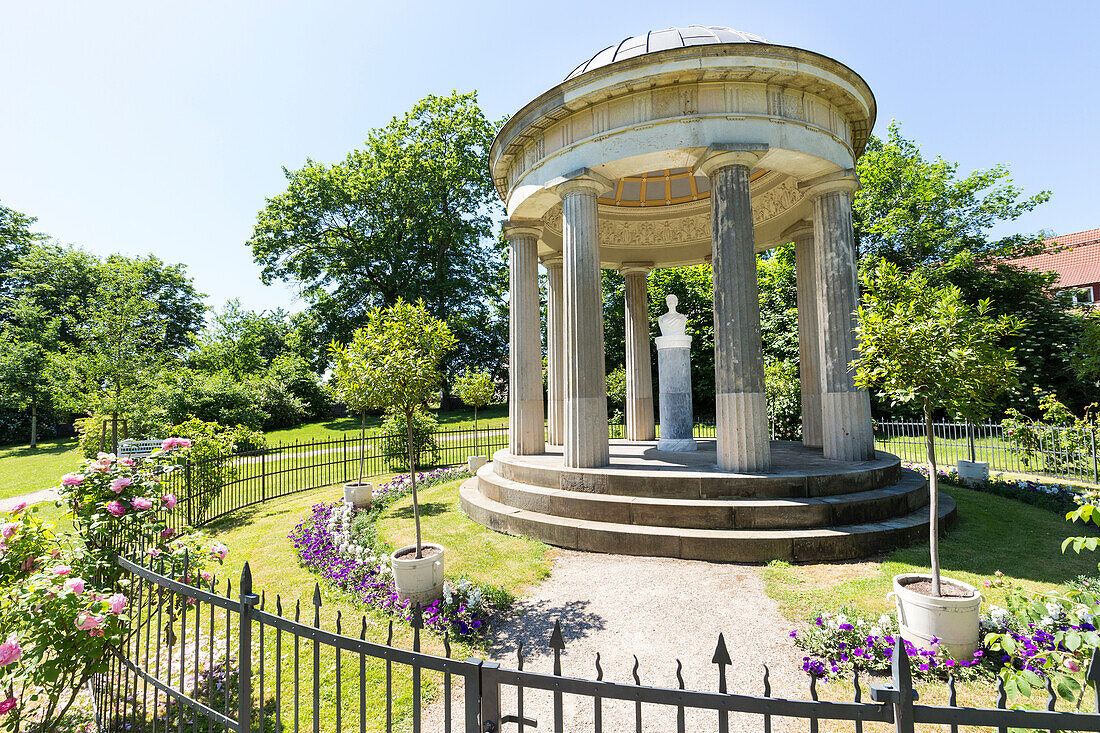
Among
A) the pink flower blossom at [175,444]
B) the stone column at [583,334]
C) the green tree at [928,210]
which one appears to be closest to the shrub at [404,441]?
the stone column at [583,334]

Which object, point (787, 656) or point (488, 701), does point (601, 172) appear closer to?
point (787, 656)

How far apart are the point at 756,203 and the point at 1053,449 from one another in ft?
34.7

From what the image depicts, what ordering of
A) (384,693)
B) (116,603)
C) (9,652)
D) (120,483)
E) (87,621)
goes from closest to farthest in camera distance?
1. (9,652)
2. (87,621)
3. (116,603)
4. (120,483)
5. (384,693)

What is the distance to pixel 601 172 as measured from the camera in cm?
942

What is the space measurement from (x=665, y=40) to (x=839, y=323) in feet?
24.1

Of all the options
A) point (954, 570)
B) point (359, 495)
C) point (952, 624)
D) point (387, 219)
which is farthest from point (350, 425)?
point (952, 624)

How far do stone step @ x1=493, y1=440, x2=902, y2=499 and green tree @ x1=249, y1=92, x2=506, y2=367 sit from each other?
22534mm

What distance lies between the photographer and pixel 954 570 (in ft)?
20.1

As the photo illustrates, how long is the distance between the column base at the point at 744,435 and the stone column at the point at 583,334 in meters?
2.22

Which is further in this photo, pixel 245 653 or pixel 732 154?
pixel 732 154

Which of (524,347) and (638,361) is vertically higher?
(524,347)

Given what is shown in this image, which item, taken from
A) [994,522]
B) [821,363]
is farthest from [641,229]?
[994,522]

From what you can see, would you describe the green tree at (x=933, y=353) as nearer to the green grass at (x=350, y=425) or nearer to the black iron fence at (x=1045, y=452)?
the black iron fence at (x=1045, y=452)

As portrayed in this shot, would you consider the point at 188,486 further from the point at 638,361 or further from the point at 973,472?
the point at 973,472
